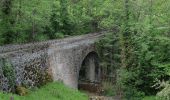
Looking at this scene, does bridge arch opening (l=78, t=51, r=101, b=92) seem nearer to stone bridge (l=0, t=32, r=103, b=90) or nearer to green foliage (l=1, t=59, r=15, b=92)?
stone bridge (l=0, t=32, r=103, b=90)

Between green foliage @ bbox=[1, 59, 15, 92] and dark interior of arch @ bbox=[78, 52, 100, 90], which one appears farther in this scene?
dark interior of arch @ bbox=[78, 52, 100, 90]

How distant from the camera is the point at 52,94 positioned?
25.3 m

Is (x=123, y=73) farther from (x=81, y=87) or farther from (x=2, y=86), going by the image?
(x=2, y=86)

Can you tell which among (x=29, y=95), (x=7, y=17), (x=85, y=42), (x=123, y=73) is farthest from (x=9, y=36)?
(x=29, y=95)

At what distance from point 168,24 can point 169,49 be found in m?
2.33

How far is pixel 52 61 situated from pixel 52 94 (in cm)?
439

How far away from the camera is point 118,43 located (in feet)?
120

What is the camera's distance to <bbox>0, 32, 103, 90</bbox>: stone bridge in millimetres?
23750

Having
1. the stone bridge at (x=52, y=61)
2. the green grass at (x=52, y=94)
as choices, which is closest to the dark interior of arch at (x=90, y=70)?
the stone bridge at (x=52, y=61)

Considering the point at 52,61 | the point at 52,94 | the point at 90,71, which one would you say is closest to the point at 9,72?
the point at 52,94

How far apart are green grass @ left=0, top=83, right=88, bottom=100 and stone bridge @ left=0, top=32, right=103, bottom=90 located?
78 cm

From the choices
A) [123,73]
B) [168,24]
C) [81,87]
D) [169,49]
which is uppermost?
[168,24]

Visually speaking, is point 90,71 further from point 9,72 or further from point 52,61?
point 9,72

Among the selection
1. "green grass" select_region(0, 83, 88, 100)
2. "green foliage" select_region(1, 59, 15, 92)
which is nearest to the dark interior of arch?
"green grass" select_region(0, 83, 88, 100)
